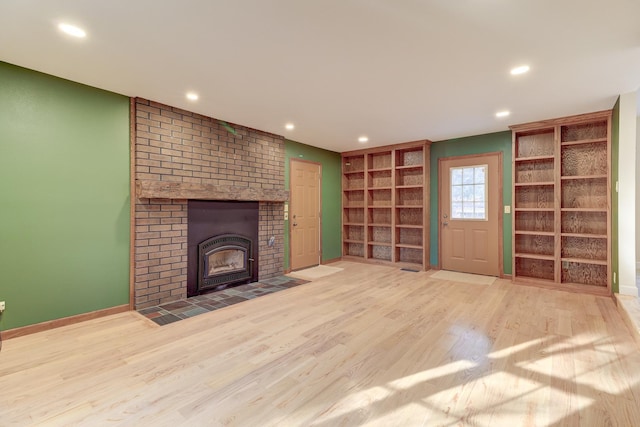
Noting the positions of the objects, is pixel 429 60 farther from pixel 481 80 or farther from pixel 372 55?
pixel 481 80

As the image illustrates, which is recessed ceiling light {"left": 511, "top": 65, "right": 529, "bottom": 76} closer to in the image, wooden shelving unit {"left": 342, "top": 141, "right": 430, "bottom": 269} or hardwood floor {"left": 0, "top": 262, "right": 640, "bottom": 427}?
hardwood floor {"left": 0, "top": 262, "right": 640, "bottom": 427}

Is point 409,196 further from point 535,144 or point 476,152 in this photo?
point 535,144

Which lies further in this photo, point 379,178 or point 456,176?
point 379,178

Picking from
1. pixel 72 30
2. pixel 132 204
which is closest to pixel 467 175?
pixel 132 204

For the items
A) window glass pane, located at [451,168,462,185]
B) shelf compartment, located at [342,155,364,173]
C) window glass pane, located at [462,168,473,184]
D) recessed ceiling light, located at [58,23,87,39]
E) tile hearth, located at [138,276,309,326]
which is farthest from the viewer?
shelf compartment, located at [342,155,364,173]

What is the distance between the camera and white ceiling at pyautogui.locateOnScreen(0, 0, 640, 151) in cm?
197

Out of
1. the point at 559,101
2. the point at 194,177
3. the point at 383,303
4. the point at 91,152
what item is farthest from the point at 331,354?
the point at 559,101

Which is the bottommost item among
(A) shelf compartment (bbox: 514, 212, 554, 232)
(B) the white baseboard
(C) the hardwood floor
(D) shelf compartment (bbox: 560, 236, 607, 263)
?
(C) the hardwood floor

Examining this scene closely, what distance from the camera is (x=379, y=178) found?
657 cm

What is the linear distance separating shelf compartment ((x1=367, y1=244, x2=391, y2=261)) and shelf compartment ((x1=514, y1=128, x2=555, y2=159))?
9.58 ft

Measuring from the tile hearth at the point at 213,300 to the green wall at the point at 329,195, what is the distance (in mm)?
1673

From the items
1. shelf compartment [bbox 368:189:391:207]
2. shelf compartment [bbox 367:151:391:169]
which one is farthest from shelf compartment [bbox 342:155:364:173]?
shelf compartment [bbox 368:189:391:207]

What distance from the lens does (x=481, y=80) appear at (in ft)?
10.00

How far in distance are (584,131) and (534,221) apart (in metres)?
1.44
